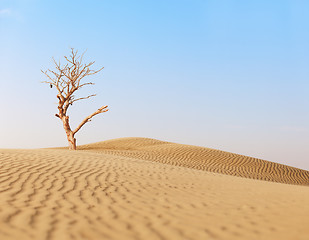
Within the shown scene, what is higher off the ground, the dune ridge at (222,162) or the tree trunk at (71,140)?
the tree trunk at (71,140)

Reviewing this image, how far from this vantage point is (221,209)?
5.90 m

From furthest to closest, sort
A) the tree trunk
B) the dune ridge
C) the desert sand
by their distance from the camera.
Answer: the tree trunk, the dune ridge, the desert sand

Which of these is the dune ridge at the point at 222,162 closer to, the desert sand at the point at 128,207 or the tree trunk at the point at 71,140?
the tree trunk at the point at 71,140

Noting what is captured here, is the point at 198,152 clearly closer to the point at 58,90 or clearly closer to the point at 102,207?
the point at 58,90

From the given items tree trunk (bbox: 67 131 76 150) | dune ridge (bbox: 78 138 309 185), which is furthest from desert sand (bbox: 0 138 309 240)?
tree trunk (bbox: 67 131 76 150)

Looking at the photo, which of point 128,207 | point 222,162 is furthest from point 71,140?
point 128,207

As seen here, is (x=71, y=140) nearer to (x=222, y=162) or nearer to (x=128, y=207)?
(x=222, y=162)

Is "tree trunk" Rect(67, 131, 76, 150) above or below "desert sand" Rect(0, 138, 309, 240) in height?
above

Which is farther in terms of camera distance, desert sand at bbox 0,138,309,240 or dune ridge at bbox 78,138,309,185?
dune ridge at bbox 78,138,309,185

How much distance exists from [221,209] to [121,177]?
3.80m

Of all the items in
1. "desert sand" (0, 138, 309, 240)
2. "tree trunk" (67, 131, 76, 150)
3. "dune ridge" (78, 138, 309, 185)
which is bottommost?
"desert sand" (0, 138, 309, 240)

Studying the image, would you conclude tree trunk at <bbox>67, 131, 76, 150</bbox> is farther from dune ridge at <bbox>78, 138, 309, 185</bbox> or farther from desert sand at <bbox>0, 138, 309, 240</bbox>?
desert sand at <bbox>0, 138, 309, 240</bbox>

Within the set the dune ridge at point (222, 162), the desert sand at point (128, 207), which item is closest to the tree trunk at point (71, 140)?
the dune ridge at point (222, 162)

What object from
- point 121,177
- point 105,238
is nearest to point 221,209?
point 105,238
